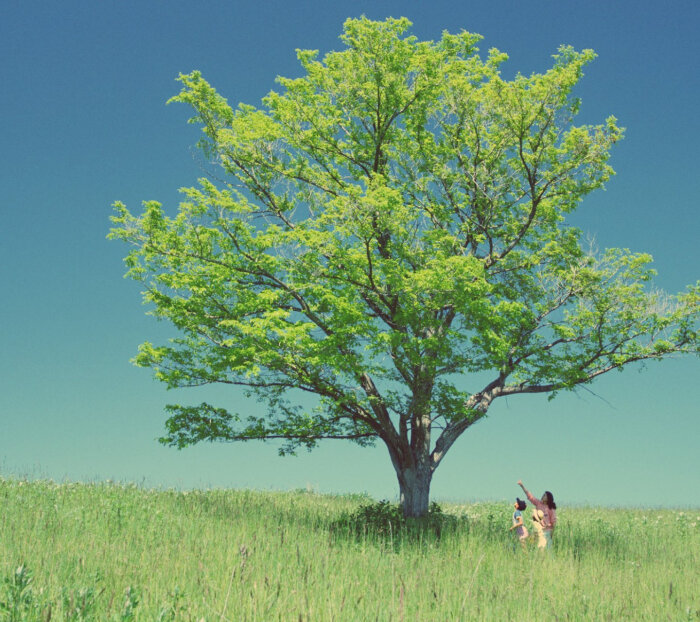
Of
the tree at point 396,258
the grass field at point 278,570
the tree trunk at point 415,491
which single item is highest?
the tree at point 396,258

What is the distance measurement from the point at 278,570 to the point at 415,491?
9.64m

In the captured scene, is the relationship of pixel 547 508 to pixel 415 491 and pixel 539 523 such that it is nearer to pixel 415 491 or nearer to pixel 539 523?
pixel 539 523

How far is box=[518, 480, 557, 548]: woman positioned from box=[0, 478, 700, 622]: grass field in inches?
27.4

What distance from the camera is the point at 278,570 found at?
22.1ft

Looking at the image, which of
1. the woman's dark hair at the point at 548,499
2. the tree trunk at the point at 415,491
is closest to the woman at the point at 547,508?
the woman's dark hair at the point at 548,499

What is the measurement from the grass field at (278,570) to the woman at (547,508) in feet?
2.29

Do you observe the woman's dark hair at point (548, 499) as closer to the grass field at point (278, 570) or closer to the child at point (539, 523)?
the child at point (539, 523)

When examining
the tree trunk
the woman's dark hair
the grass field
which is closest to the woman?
the woman's dark hair

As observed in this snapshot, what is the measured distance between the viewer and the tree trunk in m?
15.8

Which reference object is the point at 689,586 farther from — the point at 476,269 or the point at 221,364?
the point at 221,364

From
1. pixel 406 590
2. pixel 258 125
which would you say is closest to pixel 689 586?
pixel 406 590

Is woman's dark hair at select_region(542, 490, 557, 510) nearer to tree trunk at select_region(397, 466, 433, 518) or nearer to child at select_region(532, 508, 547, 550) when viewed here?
child at select_region(532, 508, 547, 550)

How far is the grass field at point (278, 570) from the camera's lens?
18.7 feet

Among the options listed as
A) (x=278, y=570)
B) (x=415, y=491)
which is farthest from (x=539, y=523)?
(x=278, y=570)
